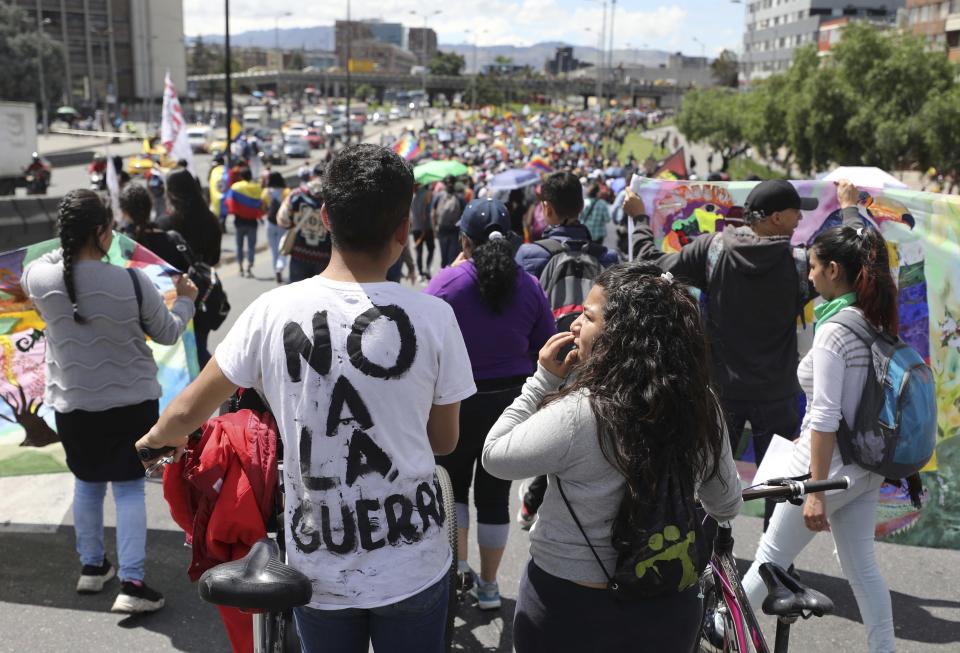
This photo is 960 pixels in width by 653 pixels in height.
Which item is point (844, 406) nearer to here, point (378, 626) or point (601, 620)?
point (601, 620)

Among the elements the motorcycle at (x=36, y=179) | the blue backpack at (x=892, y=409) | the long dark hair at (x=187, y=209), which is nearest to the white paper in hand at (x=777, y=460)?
the blue backpack at (x=892, y=409)

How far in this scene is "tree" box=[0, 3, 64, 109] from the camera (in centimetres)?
7344

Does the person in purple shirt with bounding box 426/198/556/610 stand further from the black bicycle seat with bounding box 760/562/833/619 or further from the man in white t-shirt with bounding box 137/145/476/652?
the man in white t-shirt with bounding box 137/145/476/652

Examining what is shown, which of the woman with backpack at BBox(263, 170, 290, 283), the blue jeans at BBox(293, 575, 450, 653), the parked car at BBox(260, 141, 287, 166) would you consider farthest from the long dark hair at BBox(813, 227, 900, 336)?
the parked car at BBox(260, 141, 287, 166)

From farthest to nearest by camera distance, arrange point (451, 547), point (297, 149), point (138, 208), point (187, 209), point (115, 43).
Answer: point (115, 43) < point (297, 149) < point (187, 209) < point (138, 208) < point (451, 547)

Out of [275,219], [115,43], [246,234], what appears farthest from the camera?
[115,43]

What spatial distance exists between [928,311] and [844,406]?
1729 mm

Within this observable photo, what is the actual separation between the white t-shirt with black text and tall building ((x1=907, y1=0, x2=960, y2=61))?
62.2 metres

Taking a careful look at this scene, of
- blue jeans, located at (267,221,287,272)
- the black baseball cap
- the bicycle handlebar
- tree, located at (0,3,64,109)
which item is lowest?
blue jeans, located at (267,221,287,272)

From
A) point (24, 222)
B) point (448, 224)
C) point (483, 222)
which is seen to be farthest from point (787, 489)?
point (24, 222)

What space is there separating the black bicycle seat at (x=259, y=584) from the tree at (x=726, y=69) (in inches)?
6072

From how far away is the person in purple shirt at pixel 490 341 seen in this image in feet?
12.7

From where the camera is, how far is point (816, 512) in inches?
130

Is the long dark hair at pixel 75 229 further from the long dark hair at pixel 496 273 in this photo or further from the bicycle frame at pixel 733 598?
the bicycle frame at pixel 733 598
